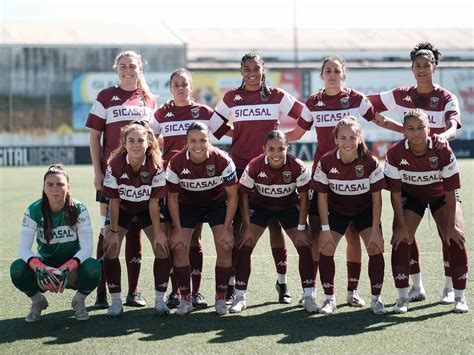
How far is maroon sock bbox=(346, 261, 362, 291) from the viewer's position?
219 inches

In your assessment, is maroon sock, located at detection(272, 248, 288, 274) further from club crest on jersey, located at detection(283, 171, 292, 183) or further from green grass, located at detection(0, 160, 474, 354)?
club crest on jersey, located at detection(283, 171, 292, 183)

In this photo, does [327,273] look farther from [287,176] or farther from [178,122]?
[178,122]

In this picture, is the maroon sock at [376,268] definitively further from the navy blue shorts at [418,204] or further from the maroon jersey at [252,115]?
the maroon jersey at [252,115]

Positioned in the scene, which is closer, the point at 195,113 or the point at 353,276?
the point at 353,276

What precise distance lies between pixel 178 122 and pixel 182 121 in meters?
0.03

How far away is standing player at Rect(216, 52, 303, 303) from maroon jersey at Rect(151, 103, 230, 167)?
0.37ft

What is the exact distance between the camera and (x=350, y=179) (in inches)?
211

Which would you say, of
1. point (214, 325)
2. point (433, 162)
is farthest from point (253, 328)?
point (433, 162)

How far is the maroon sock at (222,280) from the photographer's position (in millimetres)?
5348

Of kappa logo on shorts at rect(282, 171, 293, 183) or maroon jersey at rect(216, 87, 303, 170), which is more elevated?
maroon jersey at rect(216, 87, 303, 170)

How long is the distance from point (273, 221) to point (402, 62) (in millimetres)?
30884

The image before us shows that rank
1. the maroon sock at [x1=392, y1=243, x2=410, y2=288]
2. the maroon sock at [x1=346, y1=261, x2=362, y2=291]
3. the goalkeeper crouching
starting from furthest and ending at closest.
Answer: the maroon sock at [x1=346, y1=261, x2=362, y2=291] → the maroon sock at [x1=392, y1=243, x2=410, y2=288] → the goalkeeper crouching

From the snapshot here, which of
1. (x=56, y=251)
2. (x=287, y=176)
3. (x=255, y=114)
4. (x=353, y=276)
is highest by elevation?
(x=255, y=114)

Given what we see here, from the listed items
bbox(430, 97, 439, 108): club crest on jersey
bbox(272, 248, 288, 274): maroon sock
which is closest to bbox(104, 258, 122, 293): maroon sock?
bbox(272, 248, 288, 274): maroon sock
